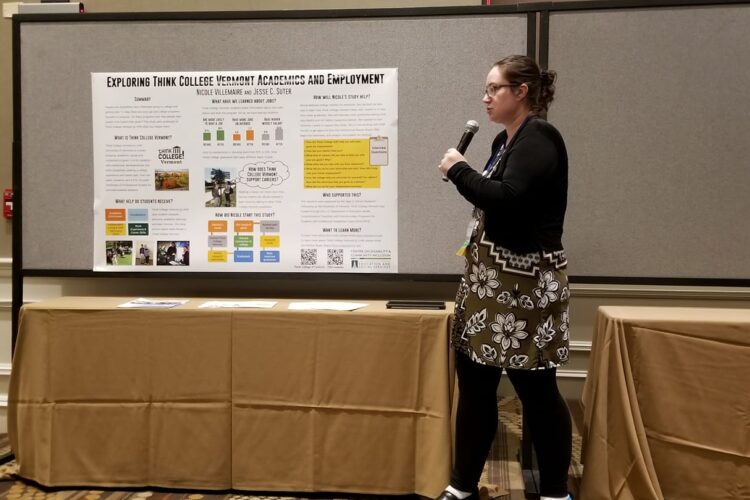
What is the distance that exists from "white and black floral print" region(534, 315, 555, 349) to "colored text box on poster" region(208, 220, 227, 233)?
127 centimetres

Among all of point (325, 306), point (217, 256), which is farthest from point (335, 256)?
point (217, 256)

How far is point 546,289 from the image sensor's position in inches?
66.8

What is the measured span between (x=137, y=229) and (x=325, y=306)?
846mm

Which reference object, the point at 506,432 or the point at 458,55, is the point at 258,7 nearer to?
the point at 458,55

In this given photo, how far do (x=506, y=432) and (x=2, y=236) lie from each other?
2.53 meters

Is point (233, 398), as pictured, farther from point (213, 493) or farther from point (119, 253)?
point (119, 253)

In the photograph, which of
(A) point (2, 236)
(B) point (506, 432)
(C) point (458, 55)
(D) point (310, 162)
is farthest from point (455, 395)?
(A) point (2, 236)

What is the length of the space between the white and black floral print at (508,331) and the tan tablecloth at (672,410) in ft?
1.16

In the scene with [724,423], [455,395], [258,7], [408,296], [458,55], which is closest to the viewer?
[724,423]

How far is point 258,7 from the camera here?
9.15 ft

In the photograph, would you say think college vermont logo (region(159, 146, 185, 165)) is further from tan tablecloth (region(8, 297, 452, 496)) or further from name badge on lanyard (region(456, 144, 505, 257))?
name badge on lanyard (region(456, 144, 505, 257))

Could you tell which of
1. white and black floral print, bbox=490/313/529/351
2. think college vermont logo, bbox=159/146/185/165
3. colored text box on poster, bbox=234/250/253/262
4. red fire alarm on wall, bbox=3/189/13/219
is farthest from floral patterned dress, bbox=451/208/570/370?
red fire alarm on wall, bbox=3/189/13/219

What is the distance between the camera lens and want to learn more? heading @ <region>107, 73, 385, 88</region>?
225 cm

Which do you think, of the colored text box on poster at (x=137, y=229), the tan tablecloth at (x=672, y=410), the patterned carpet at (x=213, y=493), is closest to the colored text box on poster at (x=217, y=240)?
the colored text box on poster at (x=137, y=229)
